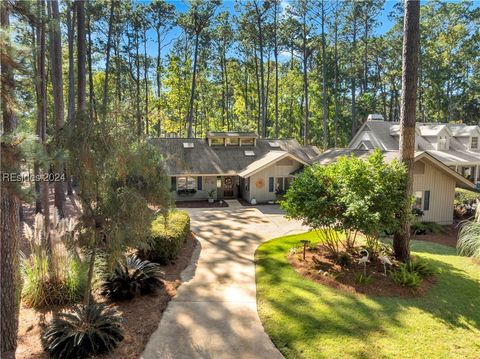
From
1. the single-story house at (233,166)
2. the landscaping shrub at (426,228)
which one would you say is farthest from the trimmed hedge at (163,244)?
the landscaping shrub at (426,228)

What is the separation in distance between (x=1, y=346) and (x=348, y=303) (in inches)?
295

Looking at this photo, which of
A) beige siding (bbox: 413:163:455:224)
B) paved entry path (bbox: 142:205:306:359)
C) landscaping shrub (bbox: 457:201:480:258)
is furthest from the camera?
beige siding (bbox: 413:163:455:224)

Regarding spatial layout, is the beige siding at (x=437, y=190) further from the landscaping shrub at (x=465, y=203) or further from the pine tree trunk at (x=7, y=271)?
the pine tree trunk at (x=7, y=271)

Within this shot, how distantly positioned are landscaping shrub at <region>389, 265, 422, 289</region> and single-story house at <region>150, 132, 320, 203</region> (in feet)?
41.2

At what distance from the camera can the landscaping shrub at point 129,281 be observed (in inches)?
312

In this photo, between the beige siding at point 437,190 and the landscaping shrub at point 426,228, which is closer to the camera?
the landscaping shrub at point 426,228

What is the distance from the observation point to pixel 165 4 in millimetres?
29750

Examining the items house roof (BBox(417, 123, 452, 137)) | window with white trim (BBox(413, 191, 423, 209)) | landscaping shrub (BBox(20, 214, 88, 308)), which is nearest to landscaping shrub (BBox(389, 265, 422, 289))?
landscaping shrub (BBox(20, 214, 88, 308))

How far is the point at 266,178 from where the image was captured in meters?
22.0

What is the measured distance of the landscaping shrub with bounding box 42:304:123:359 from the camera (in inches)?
226

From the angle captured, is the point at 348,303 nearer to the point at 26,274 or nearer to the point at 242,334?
the point at 242,334

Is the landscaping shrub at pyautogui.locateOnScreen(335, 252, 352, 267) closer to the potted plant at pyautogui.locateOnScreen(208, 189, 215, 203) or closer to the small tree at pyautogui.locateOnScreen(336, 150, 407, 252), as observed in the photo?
the small tree at pyautogui.locateOnScreen(336, 150, 407, 252)

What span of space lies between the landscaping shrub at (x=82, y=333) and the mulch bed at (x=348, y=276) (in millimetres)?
5806

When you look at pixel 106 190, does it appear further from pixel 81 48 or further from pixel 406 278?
pixel 81 48
